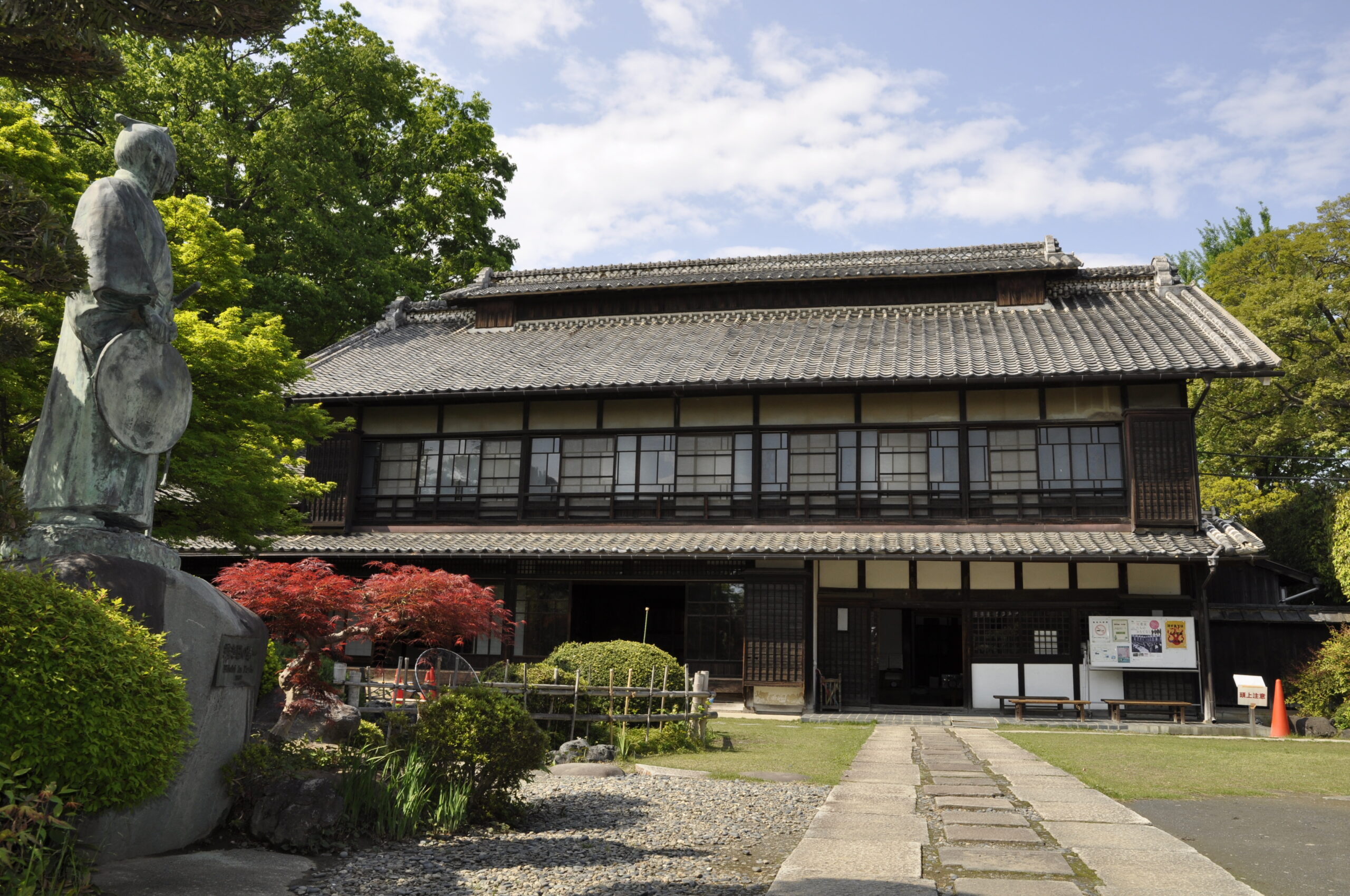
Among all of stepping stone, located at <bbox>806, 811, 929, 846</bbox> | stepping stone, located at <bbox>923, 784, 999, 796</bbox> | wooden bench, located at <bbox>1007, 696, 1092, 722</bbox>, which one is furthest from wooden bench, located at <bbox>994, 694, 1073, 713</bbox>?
stepping stone, located at <bbox>806, 811, 929, 846</bbox>

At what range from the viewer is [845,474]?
1877 centimetres

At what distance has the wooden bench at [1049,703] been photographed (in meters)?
16.4

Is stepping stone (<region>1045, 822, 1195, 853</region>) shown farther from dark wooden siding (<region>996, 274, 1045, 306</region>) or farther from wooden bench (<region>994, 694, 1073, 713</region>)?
dark wooden siding (<region>996, 274, 1045, 306</region>)

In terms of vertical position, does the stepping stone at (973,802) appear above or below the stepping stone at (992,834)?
below

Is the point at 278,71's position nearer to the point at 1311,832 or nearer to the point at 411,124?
the point at 411,124

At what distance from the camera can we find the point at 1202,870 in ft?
18.1

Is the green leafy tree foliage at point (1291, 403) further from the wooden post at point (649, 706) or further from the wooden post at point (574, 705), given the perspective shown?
Result: the wooden post at point (574, 705)

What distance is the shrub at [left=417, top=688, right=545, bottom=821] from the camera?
706 cm

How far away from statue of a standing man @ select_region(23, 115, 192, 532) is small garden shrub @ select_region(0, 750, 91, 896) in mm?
1784

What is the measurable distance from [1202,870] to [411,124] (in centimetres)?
3067

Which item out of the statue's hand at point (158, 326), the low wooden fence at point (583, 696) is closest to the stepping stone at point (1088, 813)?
the low wooden fence at point (583, 696)

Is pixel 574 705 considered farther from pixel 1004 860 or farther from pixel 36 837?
pixel 36 837

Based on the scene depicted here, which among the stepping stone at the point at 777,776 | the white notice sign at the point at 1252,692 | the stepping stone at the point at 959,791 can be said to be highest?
the white notice sign at the point at 1252,692

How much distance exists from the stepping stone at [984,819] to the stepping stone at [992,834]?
12 centimetres
